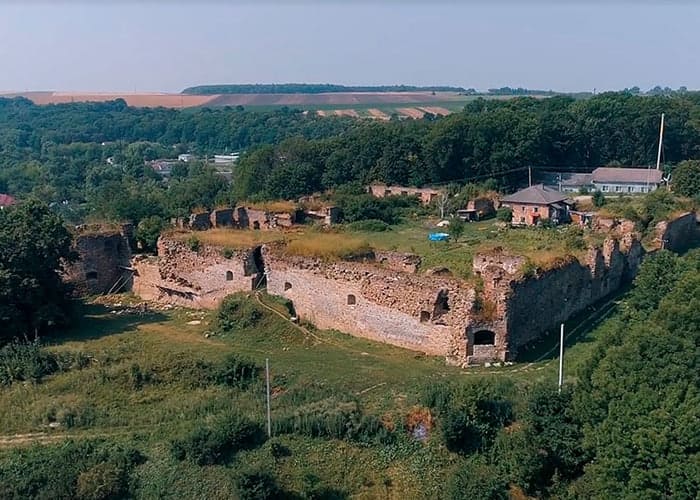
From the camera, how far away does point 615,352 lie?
1520 cm

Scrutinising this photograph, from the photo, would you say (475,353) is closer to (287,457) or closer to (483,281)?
(483,281)

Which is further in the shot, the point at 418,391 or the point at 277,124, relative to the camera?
the point at 277,124

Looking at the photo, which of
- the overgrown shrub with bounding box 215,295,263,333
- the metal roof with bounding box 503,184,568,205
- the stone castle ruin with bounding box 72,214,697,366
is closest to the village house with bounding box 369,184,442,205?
the metal roof with bounding box 503,184,568,205

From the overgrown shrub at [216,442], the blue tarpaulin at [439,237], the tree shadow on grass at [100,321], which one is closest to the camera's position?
the overgrown shrub at [216,442]

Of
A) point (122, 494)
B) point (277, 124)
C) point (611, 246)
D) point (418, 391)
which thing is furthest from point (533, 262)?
point (277, 124)

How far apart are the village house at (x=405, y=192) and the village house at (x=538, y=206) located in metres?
6.11

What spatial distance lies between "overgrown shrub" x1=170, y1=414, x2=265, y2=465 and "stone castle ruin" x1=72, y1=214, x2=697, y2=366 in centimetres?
690

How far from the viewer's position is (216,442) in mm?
14812

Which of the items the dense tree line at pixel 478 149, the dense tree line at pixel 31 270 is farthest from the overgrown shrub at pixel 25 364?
the dense tree line at pixel 478 149

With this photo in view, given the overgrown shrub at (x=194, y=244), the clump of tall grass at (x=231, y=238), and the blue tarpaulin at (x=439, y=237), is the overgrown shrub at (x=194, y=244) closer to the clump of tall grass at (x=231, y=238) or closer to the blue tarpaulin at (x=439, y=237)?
the clump of tall grass at (x=231, y=238)

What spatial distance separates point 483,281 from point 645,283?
16.0 ft

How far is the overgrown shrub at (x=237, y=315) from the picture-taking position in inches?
893

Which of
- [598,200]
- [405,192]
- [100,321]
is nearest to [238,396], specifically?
[100,321]

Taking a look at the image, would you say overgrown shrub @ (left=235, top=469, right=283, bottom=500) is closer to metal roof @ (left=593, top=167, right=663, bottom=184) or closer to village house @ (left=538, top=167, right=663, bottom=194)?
village house @ (left=538, top=167, right=663, bottom=194)
